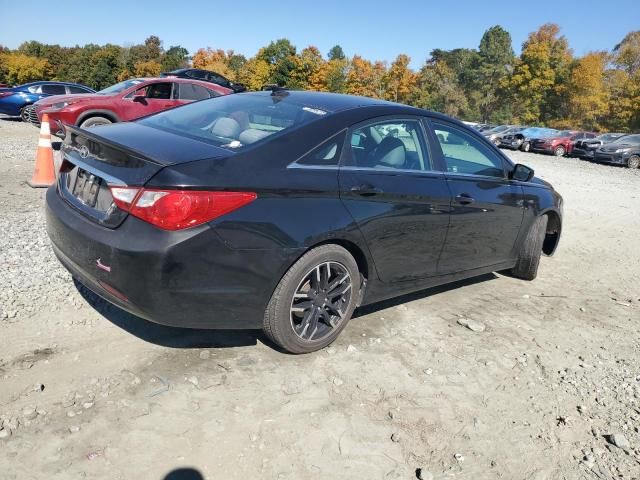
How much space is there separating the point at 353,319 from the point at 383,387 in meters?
0.91

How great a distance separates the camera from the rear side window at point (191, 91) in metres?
11.7

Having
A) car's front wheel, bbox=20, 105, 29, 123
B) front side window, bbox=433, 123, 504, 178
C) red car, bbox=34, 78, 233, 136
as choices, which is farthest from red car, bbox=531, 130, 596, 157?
front side window, bbox=433, 123, 504, 178

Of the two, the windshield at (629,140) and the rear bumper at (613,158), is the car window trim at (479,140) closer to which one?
the rear bumper at (613,158)

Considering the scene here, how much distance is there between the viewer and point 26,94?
17.1 m

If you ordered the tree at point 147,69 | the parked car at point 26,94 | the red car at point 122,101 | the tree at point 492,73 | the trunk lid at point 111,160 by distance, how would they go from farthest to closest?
the tree at point 147,69, the tree at point 492,73, the parked car at point 26,94, the red car at point 122,101, the trunk lid at point 111,160

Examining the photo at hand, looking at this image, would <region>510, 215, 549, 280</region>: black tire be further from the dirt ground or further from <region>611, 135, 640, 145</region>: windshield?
<region>611, 135, 640, 145</region>: windshield

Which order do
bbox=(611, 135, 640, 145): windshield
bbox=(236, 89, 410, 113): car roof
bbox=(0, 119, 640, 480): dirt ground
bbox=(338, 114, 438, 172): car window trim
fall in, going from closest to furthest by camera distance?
bbox=(0, 119, 640, 480): dirt ground, bbox=(338, 114, 438, 172): car window trim, bbox=(236, 89, 410, 113): car roof, bbox=(611, 135, 640, 145): windshield

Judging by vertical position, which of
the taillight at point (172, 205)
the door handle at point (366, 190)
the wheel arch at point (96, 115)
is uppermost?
the door handle at point (366, 190)

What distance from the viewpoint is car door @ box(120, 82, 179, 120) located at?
1073 centimetres

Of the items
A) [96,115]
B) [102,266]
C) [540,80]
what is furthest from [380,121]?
[540,80]

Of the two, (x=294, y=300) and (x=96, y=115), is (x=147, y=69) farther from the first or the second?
(x=294, y=300)

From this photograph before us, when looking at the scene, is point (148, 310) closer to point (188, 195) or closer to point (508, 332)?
point (188, 195)

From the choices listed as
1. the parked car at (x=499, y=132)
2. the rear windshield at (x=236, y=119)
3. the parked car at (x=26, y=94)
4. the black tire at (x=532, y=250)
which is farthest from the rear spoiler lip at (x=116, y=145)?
the parked car at (x=499, y=132)

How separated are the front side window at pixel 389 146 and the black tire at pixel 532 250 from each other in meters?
1.72
